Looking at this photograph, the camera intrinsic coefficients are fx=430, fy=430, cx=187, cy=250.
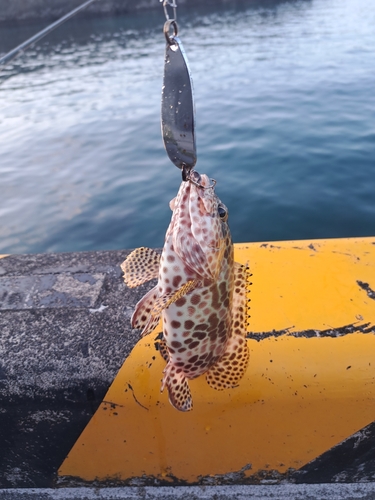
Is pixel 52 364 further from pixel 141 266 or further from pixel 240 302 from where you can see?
pixel 240 302

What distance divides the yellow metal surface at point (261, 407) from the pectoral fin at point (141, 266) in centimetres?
53

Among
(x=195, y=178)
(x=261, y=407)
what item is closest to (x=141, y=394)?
(x=261, y=407)

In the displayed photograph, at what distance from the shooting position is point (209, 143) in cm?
1143

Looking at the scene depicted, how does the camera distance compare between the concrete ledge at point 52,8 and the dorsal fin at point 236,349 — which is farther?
the concrete ledge at point 52,8

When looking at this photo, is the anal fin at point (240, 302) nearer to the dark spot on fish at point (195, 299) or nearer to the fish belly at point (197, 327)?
the fish belly at point (197, 327)

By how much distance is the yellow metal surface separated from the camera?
2.47 m

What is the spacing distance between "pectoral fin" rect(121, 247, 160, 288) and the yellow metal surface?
1.75ft

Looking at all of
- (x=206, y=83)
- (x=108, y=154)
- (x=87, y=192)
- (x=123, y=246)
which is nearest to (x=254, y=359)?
(x=123, y=246)

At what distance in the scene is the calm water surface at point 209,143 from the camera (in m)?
8.24

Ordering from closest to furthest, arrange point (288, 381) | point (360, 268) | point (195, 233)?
point (195, 233) → point (288, 381) → point (360, 268)

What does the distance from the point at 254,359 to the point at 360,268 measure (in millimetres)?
1195

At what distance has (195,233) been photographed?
2.16 m

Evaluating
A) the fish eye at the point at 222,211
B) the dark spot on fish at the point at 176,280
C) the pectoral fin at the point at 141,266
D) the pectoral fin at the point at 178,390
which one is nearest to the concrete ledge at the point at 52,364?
the pectoral fin at the point at 178,390

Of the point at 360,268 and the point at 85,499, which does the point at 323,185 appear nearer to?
the point at 360,268
